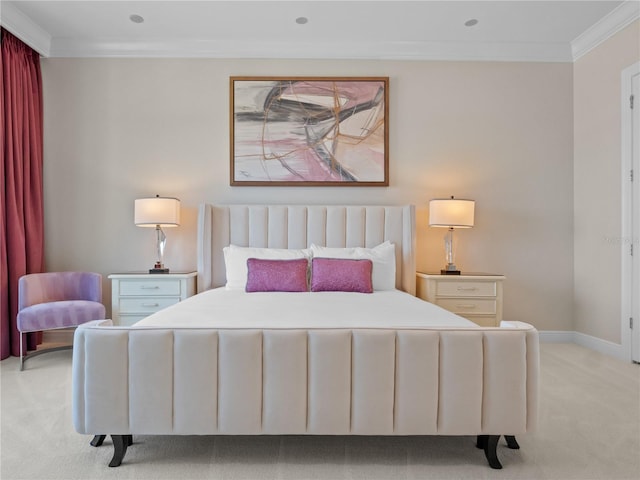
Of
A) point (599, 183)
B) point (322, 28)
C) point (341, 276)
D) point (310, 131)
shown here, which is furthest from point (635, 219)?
point (322, 28)

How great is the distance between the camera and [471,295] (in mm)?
3494

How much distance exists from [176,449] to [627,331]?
364 cm

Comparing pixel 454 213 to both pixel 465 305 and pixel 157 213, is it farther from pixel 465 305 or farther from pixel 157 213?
pixel 157 213

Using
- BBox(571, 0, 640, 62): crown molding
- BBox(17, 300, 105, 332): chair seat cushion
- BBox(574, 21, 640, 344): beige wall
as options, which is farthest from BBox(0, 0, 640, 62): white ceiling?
BBox(17, 300, 105, 332): chair seat cushion

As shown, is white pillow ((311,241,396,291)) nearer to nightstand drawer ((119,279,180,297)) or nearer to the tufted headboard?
the tufted headboard

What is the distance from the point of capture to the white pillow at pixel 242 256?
338 cm

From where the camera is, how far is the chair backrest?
11.1 ft

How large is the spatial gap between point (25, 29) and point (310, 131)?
8.73ft

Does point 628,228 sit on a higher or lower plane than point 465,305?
higher

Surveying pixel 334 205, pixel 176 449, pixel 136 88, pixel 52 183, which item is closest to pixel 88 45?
pixel 136 88

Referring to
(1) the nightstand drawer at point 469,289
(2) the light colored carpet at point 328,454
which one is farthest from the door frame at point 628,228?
(2) the light colored carpet at point 328,454

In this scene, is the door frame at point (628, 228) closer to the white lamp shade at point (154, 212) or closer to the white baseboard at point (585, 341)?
the white baseboard at point (585, 341)

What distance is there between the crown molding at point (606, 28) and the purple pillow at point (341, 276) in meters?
3.00

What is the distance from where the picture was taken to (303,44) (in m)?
3.92
